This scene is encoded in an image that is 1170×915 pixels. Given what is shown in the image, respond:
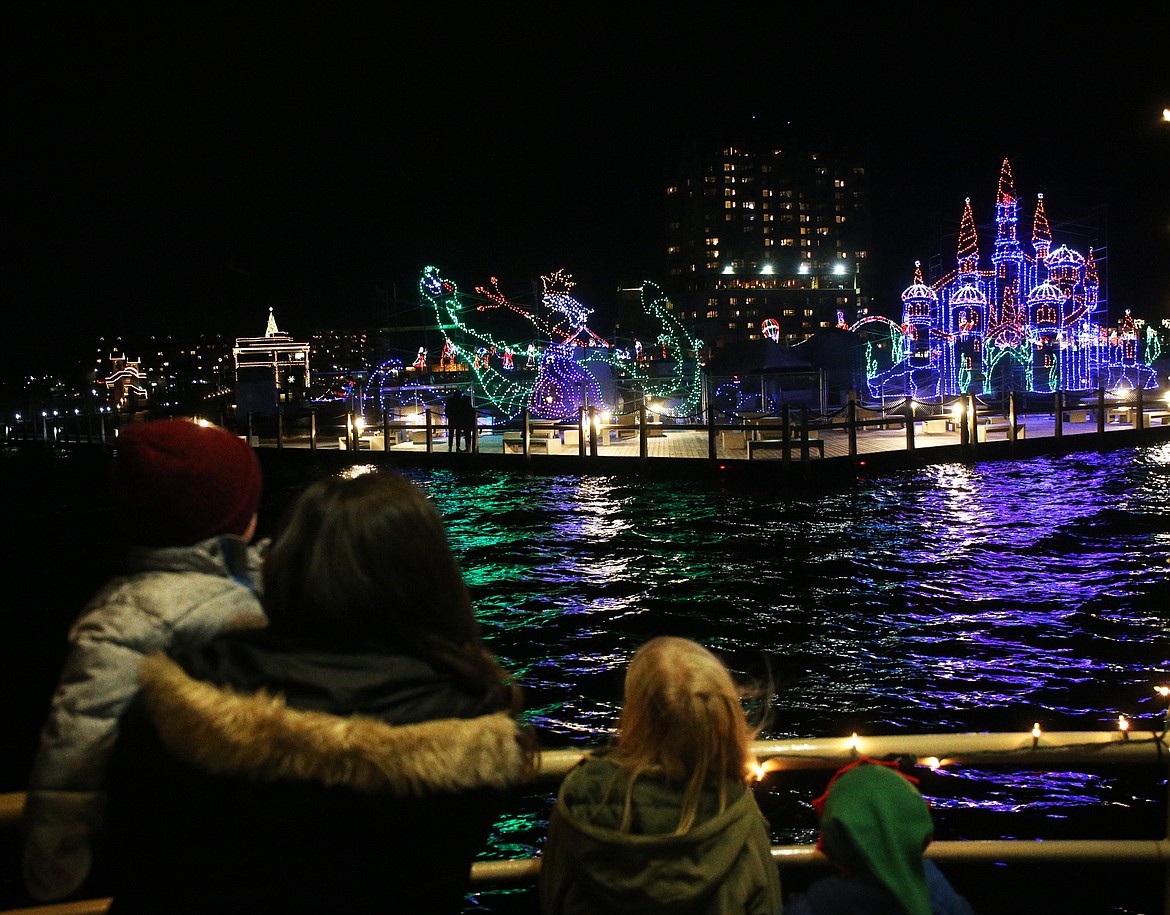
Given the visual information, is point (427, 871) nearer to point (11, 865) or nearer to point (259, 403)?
point (11, 865)

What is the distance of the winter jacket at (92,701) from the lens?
1575mm

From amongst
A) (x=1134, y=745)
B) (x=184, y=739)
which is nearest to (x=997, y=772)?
(x=1134, y=745)

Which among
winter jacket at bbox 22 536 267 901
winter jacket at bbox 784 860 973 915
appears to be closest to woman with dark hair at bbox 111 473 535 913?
winter jacket at bbox 22 536 267 901

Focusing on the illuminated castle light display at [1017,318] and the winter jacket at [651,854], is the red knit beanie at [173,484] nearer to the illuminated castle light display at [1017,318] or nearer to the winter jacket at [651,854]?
the winter jacket at [651,854]

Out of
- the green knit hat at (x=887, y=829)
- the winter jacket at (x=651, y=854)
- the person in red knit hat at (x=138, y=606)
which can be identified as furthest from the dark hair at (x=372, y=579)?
the green knit hat at (x=887, y=829)

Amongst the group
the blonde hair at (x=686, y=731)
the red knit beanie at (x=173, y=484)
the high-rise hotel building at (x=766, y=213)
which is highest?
the high-rise hotel building at (x=766, y=213)

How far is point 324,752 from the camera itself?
1.38 m

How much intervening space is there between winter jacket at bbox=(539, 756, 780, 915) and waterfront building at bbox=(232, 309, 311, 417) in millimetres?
28424

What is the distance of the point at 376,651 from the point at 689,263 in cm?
15655

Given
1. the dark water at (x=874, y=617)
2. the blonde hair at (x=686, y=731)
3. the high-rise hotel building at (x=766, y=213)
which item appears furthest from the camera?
the high-rise hotel building at (x=766, y=213)

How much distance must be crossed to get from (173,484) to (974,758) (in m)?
2.12

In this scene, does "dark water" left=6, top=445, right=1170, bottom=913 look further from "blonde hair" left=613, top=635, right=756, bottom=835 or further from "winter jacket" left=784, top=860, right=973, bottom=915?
"blonde hair" left=613, top=635, right=756, bottom=835

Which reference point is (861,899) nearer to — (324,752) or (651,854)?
(651,854)

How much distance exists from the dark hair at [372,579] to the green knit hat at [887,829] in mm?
878
